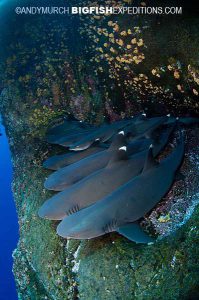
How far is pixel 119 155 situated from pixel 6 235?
44.7 metres

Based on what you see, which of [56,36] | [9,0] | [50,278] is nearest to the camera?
[50,278]

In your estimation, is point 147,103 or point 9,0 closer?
point 147,103

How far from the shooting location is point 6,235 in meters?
44.6

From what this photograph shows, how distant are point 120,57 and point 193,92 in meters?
1.62

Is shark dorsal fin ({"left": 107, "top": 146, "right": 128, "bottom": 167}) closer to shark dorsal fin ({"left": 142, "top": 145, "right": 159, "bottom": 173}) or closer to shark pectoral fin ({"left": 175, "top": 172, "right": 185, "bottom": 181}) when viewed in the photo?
shark dorsal fin ({"left": 142, "top": 145, "right": 159, "bottom": 173})

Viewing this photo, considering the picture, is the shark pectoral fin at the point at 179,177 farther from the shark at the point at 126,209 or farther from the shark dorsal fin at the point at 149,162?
the shark dorsal fin at the point at 149,162

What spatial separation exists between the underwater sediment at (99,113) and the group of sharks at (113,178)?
0.26 meters

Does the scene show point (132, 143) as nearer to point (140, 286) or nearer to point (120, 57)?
point (120, 57)

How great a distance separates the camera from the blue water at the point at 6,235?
37.3 metres

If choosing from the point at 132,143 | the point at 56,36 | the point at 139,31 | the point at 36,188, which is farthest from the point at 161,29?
the point at 36,188

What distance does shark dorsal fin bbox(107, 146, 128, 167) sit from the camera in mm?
4238

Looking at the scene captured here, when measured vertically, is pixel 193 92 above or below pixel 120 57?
below

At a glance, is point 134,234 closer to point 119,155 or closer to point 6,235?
point 119,155

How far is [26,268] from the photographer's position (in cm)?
506
